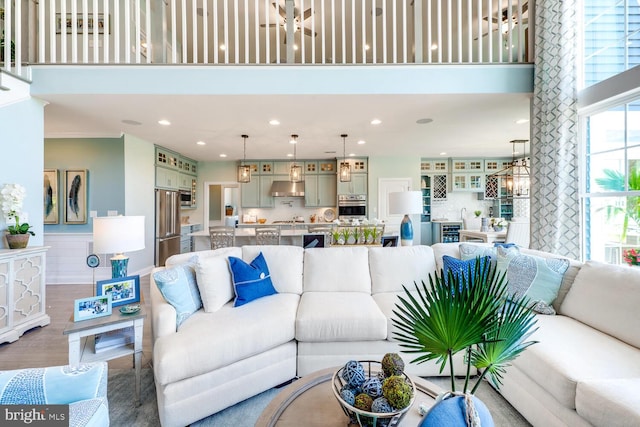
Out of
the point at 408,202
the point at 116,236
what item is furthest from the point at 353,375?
the point at 408,202

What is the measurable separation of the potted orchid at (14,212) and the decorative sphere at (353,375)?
12.0ft

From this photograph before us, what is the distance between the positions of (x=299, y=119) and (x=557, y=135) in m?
3.04

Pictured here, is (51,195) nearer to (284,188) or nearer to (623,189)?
(284,188)

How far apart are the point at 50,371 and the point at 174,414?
757 mm

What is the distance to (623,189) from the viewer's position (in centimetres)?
257

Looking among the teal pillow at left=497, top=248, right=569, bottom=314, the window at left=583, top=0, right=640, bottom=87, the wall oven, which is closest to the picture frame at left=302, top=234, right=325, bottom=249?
the wall oven

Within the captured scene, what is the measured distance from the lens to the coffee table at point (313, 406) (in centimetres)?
109

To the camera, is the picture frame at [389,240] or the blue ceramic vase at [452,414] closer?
the blue ceramic vase at [452,414]

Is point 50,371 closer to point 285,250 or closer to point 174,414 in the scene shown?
point 174,414

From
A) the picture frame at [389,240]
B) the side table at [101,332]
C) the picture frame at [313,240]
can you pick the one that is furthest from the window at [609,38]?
the side table at [101,332]

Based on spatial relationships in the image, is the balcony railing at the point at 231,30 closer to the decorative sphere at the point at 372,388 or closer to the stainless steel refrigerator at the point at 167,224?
the stainless steel refrigerator at the point at 167,224

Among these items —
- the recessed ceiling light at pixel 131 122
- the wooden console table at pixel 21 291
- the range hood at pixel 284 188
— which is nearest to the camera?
the wooden console table at pixel 21 291

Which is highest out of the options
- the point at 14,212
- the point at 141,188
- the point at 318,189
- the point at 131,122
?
the point at 131,122

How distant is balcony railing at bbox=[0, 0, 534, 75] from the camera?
318 cm
